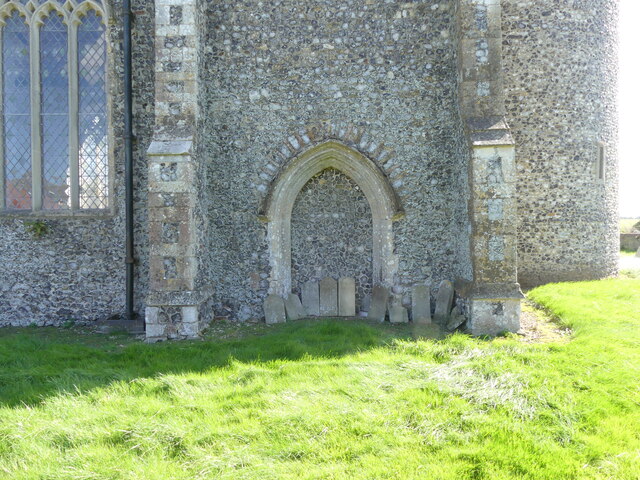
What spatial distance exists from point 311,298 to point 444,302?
7.56ft

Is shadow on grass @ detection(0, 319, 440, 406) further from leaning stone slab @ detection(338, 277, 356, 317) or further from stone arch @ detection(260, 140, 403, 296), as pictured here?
stone arch @ detection(260, 140, 403, 296)

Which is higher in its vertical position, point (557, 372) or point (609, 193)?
point (609, 193)

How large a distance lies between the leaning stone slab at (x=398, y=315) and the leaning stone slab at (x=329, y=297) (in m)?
0.99

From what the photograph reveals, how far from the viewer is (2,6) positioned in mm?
7848

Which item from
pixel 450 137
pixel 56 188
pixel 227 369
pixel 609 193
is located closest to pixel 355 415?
pixel 227 369

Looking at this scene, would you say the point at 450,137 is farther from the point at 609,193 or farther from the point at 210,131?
the point at 609,193

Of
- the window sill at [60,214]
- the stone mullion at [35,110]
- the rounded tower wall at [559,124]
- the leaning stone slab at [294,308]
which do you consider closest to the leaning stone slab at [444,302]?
the leaning stone slab at [294,308]

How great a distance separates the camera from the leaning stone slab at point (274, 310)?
291 inches

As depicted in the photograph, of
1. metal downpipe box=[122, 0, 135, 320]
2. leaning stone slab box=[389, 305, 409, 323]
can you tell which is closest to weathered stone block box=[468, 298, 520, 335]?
leaning stone slab box=[389, 305, 409, 323]

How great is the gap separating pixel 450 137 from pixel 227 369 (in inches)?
208

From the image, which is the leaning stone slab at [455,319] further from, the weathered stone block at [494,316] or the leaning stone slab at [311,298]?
the leaning stone slab at [311,298]

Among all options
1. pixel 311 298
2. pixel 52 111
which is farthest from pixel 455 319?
pixel 52 111

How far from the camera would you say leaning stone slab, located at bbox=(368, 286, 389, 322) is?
24.2 ft

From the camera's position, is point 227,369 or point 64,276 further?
point 64,276
